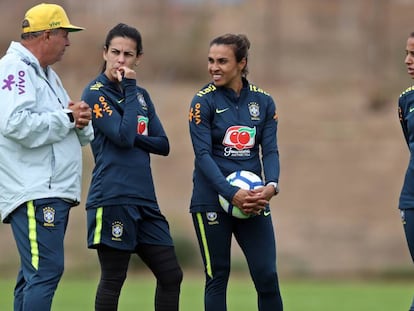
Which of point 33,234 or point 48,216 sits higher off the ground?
point 48,216

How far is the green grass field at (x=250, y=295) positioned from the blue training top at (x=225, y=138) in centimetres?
710

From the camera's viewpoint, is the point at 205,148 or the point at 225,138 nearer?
the point at 205,148

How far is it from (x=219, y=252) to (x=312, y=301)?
9374 millimetres

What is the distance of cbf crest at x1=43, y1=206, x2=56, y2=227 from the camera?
21.5ft

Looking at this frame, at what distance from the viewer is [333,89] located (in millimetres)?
32094

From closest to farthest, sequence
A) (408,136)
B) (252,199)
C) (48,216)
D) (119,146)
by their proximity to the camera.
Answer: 1. (48,216)
2. (252,199)
3. (119,146)
4. (408,136)

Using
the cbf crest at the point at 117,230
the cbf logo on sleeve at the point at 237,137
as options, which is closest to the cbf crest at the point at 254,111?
the cbf logo on sleeve at the point at 237,137

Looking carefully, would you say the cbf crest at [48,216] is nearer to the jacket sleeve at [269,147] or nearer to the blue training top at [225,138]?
the blue training top at [225,138]

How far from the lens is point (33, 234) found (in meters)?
6.51

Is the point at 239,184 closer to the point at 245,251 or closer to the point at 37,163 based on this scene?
the point at 245,251

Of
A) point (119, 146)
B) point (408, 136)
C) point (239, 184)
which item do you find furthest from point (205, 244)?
point (408, 136)

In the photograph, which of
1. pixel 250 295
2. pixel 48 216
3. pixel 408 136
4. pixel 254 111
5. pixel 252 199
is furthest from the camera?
pixel 250 295

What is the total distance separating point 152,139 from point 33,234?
1.22 m

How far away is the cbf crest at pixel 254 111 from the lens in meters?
7.30
